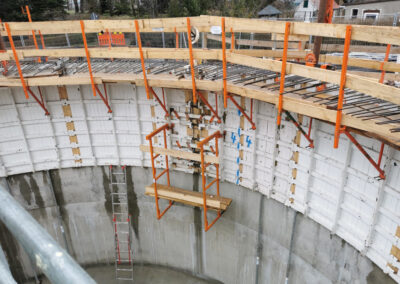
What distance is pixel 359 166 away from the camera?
6.85 metres

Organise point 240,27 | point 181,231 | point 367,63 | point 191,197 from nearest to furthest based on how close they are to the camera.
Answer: point 240,27 < point 367,63 < point 191,197 < point 181,231

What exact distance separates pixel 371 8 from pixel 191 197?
2667 centimetres

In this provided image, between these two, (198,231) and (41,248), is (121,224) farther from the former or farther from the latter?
(41,248)

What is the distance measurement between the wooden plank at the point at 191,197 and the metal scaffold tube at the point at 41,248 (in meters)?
7.77

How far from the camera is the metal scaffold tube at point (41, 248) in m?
1.06

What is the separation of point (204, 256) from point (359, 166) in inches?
247

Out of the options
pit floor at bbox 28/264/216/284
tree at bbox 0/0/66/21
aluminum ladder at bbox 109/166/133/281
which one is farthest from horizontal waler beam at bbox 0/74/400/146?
tree at bbox 0/0/66/21

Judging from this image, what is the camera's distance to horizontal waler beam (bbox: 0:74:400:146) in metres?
5.07

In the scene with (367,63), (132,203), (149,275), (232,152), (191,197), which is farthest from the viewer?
(149,275)

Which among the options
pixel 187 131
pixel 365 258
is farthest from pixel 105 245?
pixel 365 258

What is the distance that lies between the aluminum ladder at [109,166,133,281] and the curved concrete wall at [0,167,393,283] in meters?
0.21

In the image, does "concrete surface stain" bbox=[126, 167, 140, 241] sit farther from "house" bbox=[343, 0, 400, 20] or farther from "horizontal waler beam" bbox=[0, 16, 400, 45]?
"house" bbox=[343, 0, 400, 20]

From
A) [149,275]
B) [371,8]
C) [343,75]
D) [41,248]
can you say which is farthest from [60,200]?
[371,8]

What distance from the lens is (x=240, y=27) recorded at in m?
6.38
